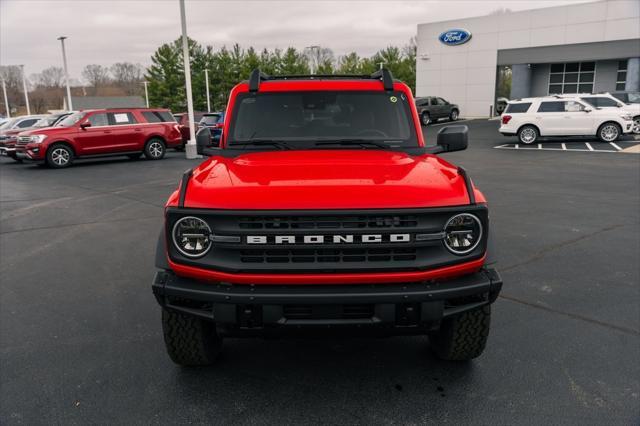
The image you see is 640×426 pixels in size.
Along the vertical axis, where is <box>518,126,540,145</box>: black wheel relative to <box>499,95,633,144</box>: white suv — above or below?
below

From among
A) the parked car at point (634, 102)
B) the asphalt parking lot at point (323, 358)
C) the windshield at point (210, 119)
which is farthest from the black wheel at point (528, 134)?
the asphalt parking lot at point (323, 358)

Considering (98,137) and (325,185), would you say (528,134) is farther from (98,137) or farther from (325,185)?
(325,185)

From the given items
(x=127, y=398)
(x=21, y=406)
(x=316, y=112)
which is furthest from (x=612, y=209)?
(x=21, y=406)

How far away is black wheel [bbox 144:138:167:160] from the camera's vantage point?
18.3m

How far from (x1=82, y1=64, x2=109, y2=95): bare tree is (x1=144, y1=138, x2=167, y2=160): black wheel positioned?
4388 inches

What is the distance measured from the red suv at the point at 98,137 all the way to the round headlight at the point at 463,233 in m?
16.5

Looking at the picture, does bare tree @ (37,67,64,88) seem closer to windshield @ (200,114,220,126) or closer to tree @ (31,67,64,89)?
tree @ (31,67,64,89)

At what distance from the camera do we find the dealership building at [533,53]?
33.1 m

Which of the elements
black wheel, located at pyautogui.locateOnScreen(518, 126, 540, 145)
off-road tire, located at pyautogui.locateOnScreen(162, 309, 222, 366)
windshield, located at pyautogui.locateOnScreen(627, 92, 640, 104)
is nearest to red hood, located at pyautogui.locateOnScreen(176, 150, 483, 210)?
off-road tire, located at pyautogui.locateOnScreen(162, 309, 222, 366)

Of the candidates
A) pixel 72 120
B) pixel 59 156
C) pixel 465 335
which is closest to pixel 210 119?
pixel 72 120

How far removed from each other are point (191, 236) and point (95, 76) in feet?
427

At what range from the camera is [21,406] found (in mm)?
3059

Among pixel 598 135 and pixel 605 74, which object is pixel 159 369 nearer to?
pixel 598 135

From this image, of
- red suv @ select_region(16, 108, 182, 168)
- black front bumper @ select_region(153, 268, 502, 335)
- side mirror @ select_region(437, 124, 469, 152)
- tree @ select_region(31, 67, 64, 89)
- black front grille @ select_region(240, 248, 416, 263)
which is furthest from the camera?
tree @ select_region(31, 67, 64, 89)
